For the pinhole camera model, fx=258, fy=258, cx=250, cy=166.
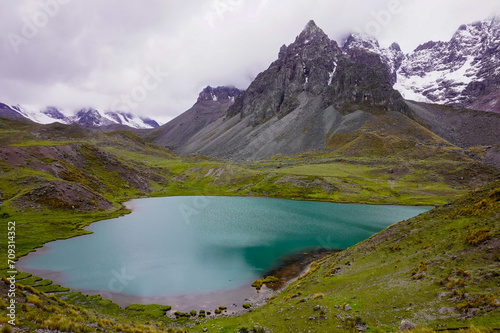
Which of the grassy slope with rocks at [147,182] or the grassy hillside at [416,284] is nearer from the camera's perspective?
the grassy hillside at [416,284]

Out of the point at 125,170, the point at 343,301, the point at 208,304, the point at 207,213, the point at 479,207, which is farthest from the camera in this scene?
the point at 125,170

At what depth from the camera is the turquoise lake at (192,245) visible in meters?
39.2

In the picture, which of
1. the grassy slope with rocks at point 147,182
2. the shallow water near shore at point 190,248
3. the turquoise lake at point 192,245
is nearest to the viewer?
the shallow water near shore at point 190,248

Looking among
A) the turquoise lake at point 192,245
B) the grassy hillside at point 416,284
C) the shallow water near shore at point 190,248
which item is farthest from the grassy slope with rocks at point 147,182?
the turquoise lake at point 192,245

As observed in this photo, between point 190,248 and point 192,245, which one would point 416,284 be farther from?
point 192,245

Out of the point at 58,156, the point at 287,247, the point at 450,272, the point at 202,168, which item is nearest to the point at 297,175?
the point at 202,168

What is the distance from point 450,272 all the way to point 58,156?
135552 millimetres

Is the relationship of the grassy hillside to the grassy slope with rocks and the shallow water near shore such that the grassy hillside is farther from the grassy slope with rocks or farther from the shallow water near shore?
the shallow water near shore

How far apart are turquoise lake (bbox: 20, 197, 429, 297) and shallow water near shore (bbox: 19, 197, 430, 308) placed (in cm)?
14

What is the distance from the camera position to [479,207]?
28656 mm

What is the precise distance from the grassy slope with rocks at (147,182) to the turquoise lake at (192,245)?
557 centimetres

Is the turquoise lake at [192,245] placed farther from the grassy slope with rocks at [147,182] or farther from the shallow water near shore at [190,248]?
the grassy slope with rocks at [147,182]

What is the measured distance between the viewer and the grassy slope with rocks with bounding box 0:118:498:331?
6188cm

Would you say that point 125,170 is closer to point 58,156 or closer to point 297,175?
point 58,156
